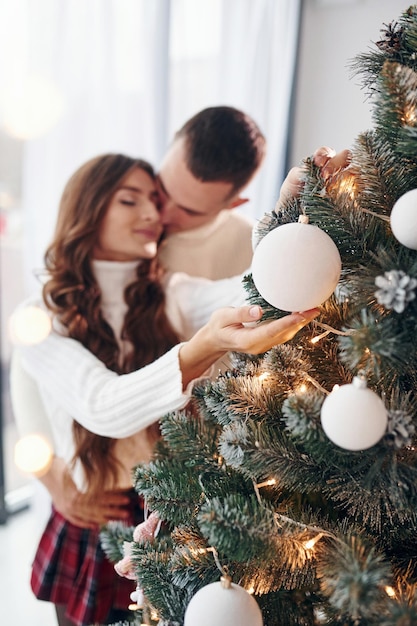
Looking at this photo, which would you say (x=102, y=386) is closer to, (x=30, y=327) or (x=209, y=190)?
(x=30, y=327)

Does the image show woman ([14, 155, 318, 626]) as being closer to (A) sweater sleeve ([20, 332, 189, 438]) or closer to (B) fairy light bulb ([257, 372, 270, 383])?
(A) sweater sleeve ([20, 332, 189, 438])

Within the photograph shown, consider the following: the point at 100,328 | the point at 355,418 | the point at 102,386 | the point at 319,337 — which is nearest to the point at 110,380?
the point at 102,386

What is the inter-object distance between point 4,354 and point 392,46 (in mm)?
1429

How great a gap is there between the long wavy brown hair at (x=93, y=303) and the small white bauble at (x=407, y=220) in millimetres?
592

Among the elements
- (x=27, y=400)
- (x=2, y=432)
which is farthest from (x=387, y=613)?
(x=2, y=432)

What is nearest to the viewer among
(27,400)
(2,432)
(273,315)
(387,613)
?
(387,613)

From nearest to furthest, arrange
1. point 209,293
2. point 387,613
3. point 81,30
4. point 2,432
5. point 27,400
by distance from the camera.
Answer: point 387,613
point 209,293
point 27,400
point 81,30
point 2,432

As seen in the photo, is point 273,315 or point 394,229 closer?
point 394,229

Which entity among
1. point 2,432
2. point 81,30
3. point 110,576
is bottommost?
point 2,432

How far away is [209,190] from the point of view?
1006 millimetres

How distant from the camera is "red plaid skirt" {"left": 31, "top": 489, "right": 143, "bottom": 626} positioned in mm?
1009

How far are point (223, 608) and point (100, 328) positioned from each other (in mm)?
586

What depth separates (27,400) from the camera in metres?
1.10

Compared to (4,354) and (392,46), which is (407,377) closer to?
(392,46)
